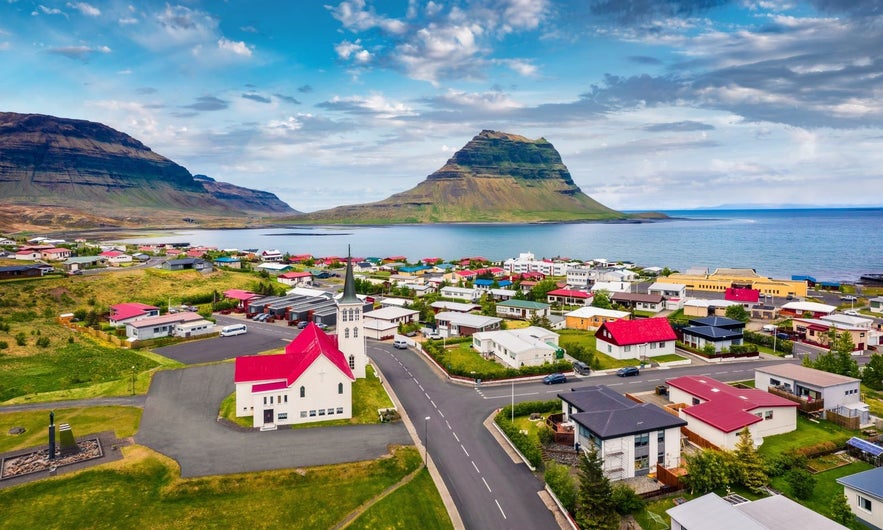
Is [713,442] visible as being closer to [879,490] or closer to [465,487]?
[879,490]

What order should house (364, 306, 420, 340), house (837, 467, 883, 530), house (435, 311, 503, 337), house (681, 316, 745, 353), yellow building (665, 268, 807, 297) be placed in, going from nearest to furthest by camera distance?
house (837, 467, 883, 530), house (681, 316, 745, 353), house (435, 311, 503, 337), house (364, 306, 420, 340), yellow building (665, 268, 807, 297)

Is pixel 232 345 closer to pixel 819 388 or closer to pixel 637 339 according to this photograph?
pixel 637 339

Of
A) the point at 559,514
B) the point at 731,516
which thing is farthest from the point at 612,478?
the point at 731,516

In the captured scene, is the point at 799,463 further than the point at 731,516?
Yes

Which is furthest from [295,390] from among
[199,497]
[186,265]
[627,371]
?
[186,265]

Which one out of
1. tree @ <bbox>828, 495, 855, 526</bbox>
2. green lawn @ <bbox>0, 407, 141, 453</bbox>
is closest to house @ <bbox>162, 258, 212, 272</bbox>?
green lawn @ <bbox>0, 407, 141, 453</bbox>

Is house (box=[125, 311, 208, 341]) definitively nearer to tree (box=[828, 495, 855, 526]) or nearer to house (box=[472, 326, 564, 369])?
house (box=[472, 326, 564, 369])
